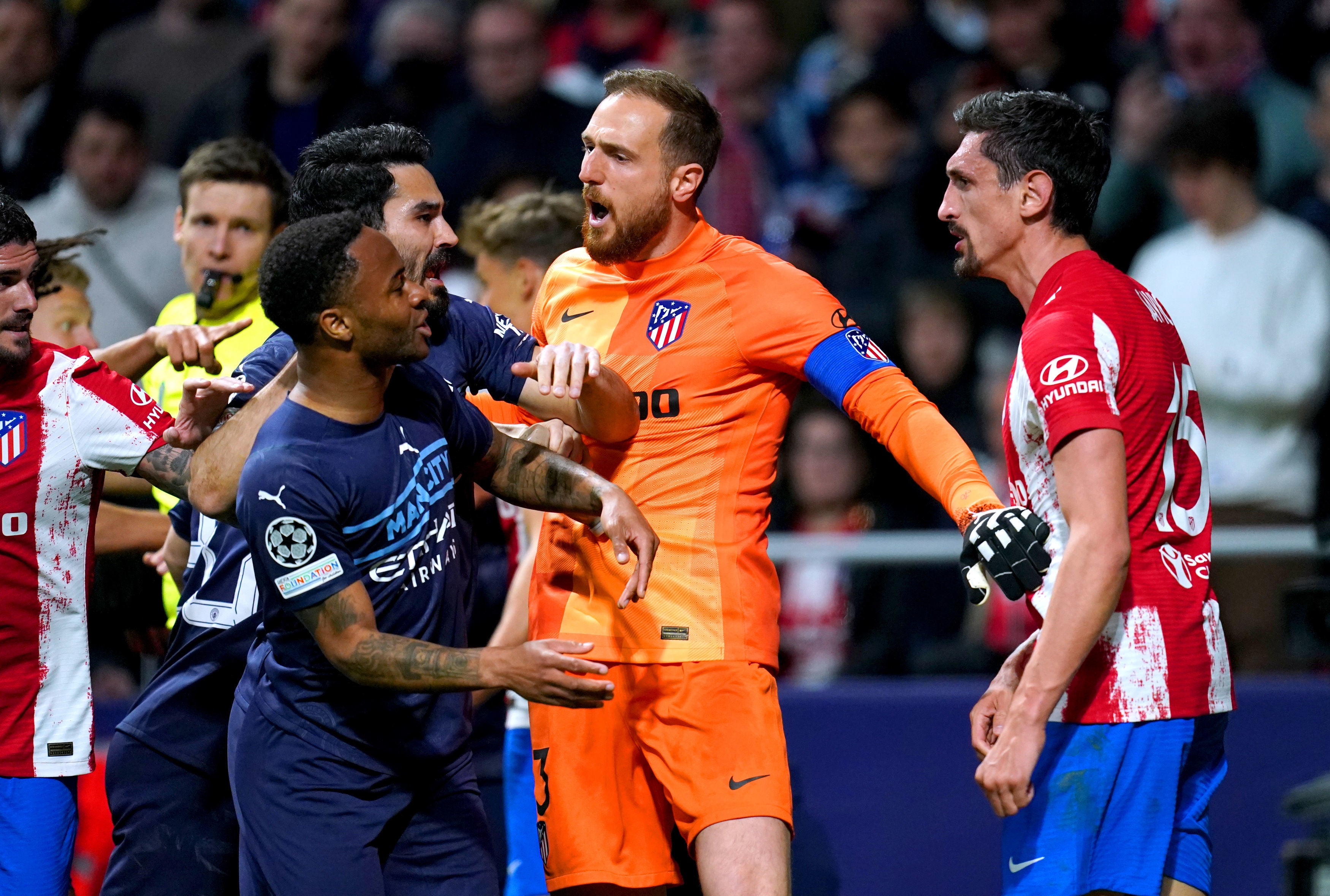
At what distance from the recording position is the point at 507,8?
28.2 ft

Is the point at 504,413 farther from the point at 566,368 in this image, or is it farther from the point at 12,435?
the point at 12,435

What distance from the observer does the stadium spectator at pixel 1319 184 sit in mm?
7367

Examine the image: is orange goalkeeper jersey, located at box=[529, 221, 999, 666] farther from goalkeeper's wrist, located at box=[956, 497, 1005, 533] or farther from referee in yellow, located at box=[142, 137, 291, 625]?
referee in yellow, located at box=[142, 137, 291, 625]

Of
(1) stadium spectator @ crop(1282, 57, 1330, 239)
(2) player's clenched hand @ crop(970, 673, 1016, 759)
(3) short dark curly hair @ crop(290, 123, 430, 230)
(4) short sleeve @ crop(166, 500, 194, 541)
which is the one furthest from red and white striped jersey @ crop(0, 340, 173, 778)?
(1) stadium spectator @ crop(1282, 57, 1330, 239)

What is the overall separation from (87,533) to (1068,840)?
2.47m

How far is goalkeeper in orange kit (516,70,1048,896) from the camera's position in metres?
3.97

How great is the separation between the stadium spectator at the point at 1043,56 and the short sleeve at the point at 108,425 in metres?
5.23

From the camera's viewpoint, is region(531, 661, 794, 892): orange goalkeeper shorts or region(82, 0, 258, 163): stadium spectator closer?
region(531, 661, 794, 892): orange goalkeeper shorts

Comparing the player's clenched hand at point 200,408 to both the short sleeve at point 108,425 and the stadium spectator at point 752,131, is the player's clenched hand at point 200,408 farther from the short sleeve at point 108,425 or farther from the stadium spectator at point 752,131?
the stadium spectator at point 752,131

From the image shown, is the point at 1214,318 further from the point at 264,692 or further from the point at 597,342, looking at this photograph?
the point at 264,692

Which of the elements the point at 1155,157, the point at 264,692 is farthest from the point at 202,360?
the point at 1155,157

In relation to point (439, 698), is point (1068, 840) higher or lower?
lower

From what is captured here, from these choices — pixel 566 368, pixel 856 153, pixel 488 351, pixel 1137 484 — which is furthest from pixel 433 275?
pixel 856 153

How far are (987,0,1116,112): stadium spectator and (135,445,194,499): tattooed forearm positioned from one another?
5.22m
